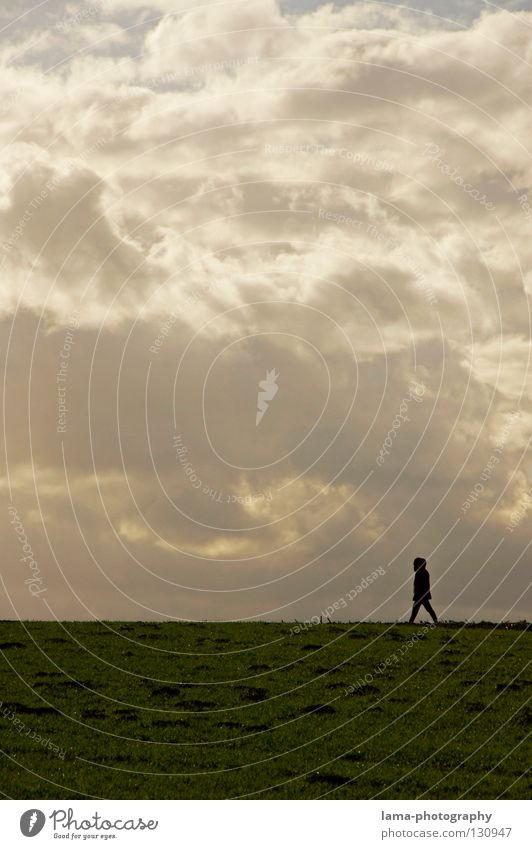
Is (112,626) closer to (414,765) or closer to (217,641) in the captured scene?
(217,641)

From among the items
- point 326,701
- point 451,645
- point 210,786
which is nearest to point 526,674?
point 451,645

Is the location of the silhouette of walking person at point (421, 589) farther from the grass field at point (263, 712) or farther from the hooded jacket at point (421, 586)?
the grass field at point (263, 712)

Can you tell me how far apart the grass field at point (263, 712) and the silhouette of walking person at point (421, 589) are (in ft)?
6.11

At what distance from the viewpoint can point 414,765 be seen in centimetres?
2556

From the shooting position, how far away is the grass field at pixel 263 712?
79.5 ft

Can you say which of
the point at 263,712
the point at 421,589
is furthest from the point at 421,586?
the point at 263,712

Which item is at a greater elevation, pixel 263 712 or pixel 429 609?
pixel 429 609

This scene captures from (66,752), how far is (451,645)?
16111 millimetres

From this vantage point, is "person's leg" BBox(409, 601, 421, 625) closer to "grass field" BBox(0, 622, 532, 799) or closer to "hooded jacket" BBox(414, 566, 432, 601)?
"hooded jacket" BBox(414, 566, 432, 601)

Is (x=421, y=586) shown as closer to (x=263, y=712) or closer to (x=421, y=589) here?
(x=421, y=589)

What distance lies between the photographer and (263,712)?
1155 inches

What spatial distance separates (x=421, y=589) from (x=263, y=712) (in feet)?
48.6

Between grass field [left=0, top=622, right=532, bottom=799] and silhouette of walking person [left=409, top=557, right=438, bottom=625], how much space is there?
1.86 metres

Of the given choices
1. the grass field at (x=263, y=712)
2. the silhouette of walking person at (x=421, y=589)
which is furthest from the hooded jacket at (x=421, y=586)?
the grass field at (x=263, y=712)
